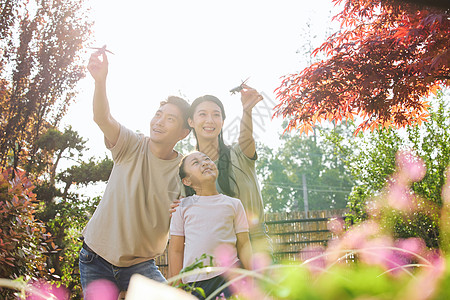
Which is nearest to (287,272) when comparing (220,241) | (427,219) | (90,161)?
(220,241)

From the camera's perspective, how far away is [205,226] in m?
1.86

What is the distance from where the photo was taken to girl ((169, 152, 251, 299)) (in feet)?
5.92

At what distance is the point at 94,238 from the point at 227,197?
0.74 metres

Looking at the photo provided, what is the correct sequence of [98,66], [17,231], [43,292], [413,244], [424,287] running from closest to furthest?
[424,287] → [43,292] → [98,66] → [17,231] → [413,244]

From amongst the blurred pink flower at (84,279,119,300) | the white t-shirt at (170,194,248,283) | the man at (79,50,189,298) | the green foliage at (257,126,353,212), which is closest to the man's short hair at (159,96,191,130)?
the man at (79,50,189,298)

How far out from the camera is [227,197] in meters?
1.97

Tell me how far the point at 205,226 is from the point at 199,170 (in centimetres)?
30

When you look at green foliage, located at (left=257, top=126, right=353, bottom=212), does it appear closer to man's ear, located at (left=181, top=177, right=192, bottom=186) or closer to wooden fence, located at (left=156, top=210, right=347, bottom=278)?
Answer: wooden fence, located at (left=156, top=210, right=347, bottom=278)

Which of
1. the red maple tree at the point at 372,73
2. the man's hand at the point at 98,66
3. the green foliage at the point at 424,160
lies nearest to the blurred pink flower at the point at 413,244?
the green foliage at the point at 424,160

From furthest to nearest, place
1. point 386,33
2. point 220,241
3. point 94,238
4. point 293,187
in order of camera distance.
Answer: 1. point 293,187
2. point 386,33
3. point 94,238
4. point 220,241

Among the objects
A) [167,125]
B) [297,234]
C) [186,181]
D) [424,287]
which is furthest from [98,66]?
[297,234]

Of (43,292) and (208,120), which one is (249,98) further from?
(43,292)

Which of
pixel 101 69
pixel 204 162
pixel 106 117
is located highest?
pixel 101 69

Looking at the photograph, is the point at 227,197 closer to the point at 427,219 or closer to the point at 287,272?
the point at 287,272
